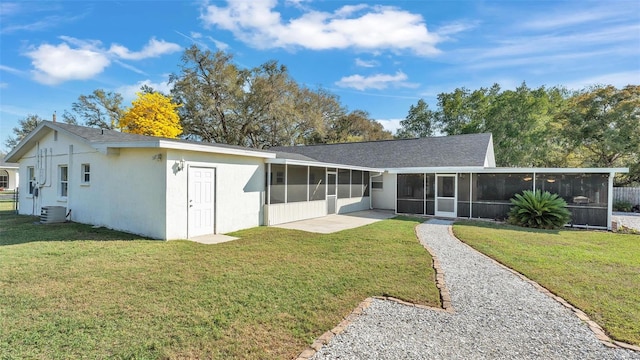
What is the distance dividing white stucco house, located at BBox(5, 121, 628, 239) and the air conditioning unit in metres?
0.35

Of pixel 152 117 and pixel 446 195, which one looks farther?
pixel 152 117

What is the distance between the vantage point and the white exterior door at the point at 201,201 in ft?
28.3

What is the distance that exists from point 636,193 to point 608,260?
706 inches

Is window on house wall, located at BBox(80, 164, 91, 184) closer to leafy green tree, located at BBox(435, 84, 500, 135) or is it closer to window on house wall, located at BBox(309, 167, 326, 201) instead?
window on house wall, located at BBox(309, 167, 326, 201)

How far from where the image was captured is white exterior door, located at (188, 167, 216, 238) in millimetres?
8641

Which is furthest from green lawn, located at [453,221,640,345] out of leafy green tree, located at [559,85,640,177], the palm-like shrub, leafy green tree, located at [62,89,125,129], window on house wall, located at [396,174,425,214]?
leafy green tree, located at [62,89,125,129]

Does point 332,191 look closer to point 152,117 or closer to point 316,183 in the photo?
point 316,183

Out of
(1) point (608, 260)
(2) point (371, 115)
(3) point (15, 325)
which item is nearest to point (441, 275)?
(1) point (608, 260)

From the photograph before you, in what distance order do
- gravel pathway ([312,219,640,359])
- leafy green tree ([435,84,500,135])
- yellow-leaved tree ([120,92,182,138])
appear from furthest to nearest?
1. leafy green tree ([435,84,500,135])
2. yellow-leaved tree ([120,92,182,138])
3. gravel pathway ([312,219,640,359])

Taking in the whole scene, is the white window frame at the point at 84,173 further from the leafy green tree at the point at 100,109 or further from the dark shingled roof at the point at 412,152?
the leafy green tree at the point at 100,109

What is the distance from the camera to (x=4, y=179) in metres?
29.3

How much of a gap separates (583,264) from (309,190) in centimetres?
915

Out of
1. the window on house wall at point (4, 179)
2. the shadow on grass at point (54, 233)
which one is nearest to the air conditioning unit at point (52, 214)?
the shadow on grass at point (54, 233)

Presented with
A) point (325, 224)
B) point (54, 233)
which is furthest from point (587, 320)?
point (54, 233)
